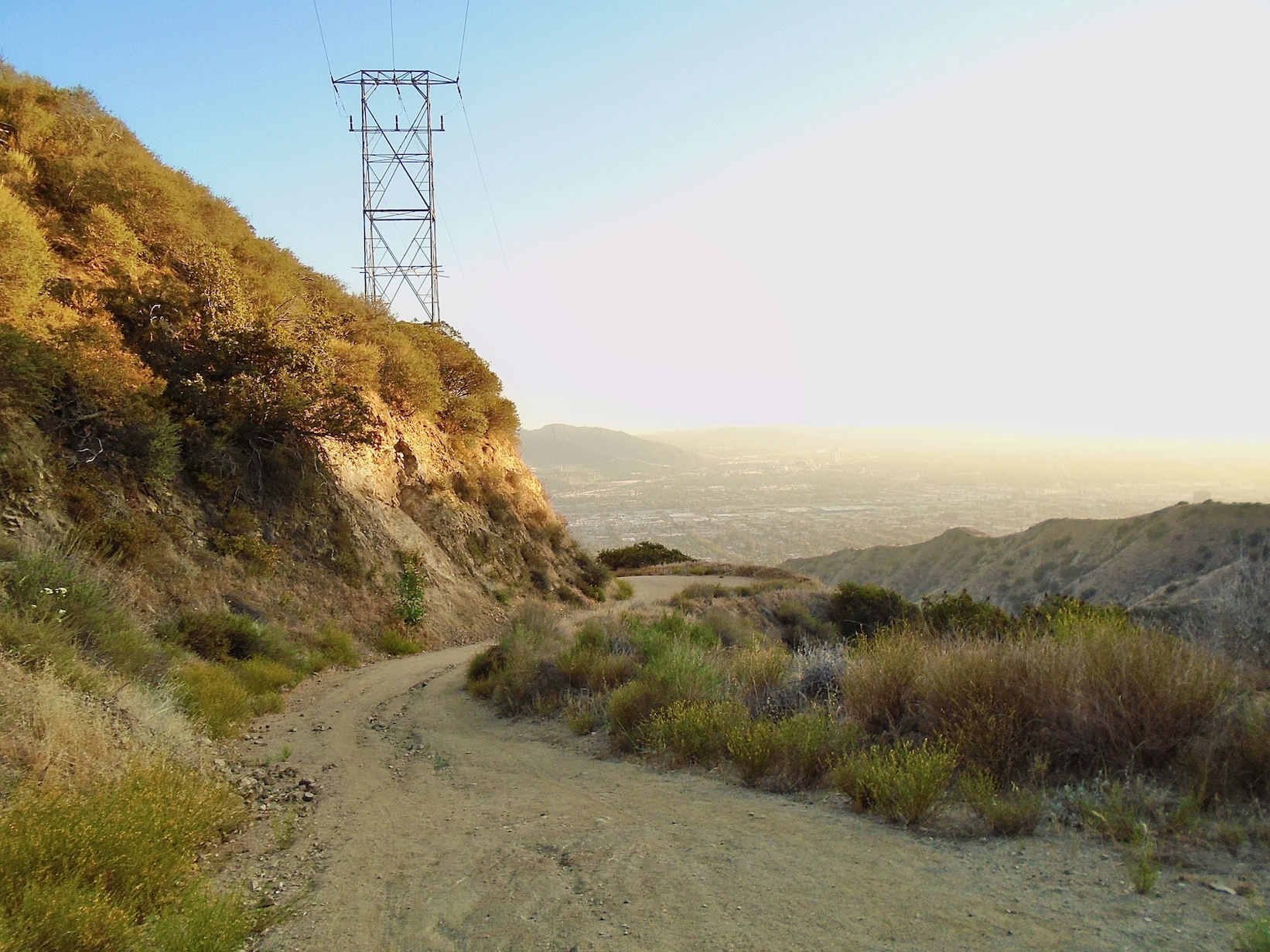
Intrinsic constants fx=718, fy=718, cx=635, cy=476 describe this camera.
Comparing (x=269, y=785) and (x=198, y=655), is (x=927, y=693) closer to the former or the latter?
(x=269, y=785)

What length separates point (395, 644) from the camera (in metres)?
16.3

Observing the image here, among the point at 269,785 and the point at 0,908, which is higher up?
the point at 0,908

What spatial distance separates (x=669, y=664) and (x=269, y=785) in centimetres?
439

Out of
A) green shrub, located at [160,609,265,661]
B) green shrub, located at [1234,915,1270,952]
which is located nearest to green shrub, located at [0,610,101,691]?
green shrub, located at [160,609,265,661]

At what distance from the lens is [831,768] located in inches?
240

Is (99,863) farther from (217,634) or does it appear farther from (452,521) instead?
(452,521)

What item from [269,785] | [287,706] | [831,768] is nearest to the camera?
[831,768]

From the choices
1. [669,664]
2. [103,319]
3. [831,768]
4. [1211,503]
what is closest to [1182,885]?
[831,768]

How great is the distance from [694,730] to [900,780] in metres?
2.39

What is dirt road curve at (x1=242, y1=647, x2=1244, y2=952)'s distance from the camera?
380 cm

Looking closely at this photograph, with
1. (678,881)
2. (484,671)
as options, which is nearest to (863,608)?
(484,671)

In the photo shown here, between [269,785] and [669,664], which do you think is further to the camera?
[669,664]

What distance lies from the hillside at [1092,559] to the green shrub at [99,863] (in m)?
29.9

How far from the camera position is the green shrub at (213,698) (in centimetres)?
838
